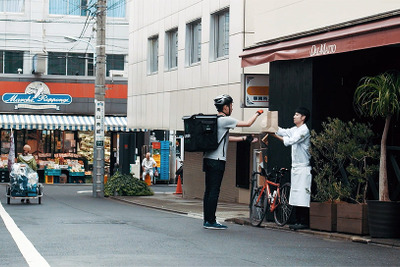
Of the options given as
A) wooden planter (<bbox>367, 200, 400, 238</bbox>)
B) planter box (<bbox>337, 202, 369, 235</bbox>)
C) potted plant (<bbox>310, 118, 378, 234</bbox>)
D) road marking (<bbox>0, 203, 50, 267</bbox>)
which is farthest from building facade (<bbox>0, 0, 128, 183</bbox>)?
wooden planter (<bbox>367, 200, 400, 238</bbox>)

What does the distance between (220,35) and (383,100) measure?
13893mm

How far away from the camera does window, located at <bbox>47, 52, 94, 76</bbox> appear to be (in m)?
43.8

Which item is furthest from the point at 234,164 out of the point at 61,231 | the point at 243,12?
the point at 61,231

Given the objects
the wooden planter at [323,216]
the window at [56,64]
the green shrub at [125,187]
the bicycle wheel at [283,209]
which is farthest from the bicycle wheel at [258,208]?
the window at [56,64]

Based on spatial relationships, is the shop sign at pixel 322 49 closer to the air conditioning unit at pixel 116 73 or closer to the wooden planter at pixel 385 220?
the wooden planter at pixel 385 220

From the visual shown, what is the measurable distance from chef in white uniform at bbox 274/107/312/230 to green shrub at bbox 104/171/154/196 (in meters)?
15.1

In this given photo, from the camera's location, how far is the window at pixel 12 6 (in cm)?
4322

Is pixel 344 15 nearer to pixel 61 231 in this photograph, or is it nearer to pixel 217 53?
pixel 61 231

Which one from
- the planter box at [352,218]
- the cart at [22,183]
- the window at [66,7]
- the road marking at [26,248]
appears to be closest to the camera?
the road marking at [26,248]

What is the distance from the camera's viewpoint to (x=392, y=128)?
13281 millimetres

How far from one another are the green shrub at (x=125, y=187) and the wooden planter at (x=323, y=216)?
15.5 meters

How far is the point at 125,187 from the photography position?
28125mm

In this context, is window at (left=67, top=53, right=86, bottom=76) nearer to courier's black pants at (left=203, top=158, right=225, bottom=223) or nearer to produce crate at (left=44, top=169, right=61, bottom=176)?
produce crate at (left=44, top=169, right=61, bottom=176)

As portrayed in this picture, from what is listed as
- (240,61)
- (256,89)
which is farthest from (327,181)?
(240,61)
